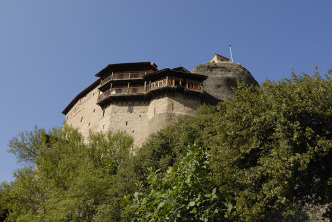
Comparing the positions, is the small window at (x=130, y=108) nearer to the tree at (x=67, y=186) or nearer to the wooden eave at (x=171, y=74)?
the wooden eave at (x=171, y=74)

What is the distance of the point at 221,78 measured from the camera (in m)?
36.2

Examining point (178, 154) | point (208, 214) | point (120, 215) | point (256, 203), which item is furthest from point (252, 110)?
point (120, 215)

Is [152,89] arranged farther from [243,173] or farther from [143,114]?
[243,173]

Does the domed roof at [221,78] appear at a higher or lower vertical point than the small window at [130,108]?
higher

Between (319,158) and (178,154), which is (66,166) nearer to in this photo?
(178,154)

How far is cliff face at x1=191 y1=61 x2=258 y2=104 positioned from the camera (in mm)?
34000

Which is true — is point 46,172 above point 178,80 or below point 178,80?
below

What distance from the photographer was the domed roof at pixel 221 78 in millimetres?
34062

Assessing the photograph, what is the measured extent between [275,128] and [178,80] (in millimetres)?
21218

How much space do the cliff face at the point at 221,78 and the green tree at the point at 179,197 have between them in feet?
74.5

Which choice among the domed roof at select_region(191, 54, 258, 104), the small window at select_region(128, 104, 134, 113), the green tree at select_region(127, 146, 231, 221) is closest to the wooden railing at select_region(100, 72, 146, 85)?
the small window at select_region(128, 104, 134, 113)

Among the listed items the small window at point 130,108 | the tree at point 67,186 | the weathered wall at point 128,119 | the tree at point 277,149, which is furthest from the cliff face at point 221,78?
the tree at point 277,149

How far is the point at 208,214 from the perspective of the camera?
10.1 m

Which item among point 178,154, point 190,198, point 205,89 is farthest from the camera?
point 205,89
